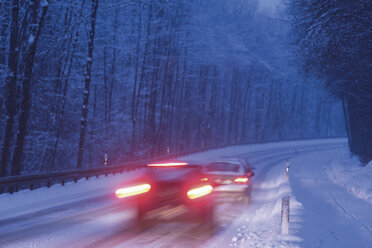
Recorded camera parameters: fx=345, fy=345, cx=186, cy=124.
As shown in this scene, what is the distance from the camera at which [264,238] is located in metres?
8.18

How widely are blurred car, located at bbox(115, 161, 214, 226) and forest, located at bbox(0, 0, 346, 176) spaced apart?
7.64m

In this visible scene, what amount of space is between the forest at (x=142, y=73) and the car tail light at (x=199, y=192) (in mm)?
7864

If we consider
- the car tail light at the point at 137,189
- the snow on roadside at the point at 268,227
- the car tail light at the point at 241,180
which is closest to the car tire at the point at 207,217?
the snow on roadside at the point at 268,227

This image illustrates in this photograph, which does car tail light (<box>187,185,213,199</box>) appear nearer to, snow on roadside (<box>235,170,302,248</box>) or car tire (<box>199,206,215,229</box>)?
car tire (<box>199,206,215,229</box>)

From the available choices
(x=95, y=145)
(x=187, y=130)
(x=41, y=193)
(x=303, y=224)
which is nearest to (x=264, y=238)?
(x=303, y=224)

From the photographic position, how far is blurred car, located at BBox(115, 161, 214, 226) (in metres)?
8.68

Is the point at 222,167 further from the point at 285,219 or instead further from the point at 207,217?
the point at 285,219

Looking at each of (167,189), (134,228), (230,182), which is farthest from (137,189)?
(230,182)

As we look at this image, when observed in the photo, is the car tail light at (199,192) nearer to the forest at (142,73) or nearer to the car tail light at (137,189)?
the car tail light at (137,189)

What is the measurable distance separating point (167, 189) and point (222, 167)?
435 centimetres

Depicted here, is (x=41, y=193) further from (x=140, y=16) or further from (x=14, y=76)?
(x=140, y=16)

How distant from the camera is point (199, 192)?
918 centimetres

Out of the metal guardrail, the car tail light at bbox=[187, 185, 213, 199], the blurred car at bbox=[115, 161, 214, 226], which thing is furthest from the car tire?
the metal guardrail

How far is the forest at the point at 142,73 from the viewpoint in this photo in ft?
53.7
